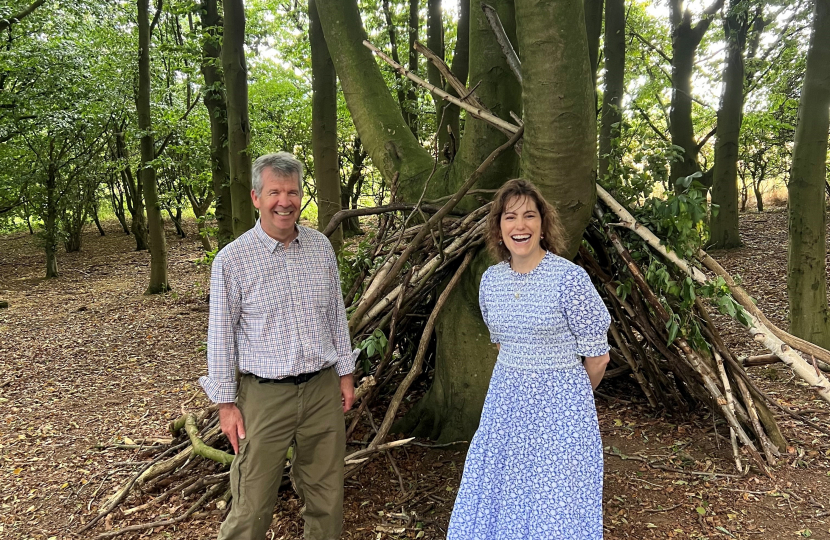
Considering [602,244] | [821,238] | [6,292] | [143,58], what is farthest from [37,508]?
[6,292]

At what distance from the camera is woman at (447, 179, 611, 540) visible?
6.18 ft

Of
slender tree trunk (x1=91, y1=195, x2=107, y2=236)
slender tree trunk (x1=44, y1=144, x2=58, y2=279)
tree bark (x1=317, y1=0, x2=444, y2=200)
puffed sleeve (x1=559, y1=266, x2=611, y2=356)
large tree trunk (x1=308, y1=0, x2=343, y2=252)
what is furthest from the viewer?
slender tree trunk (x1=91, y1=195, x2=107, y2=236)

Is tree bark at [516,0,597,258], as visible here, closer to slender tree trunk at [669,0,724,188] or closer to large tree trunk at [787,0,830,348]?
large tree trunk at [787,0,830,348]

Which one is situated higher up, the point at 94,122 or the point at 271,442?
the point at 94,122

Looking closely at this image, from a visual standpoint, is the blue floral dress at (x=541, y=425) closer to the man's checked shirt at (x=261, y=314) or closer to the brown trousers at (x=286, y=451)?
the brown trousers at (x=286, y=451)

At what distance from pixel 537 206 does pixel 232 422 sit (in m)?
1.46

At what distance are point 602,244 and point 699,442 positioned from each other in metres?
1.31

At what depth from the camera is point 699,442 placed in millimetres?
3195

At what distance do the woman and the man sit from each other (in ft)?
2.40

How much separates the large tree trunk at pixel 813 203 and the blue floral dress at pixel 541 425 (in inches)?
138

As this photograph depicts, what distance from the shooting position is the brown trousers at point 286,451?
2.14 metres

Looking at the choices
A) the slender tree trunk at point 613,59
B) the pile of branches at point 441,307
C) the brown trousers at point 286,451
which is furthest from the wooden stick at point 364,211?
the slender tree trunk at point 613,59

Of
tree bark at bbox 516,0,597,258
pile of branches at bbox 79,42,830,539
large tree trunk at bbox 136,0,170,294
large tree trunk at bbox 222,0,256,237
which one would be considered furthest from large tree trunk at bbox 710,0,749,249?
large tree trunk at bbox 136,0,170,294

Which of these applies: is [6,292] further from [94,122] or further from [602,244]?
[602,244]
